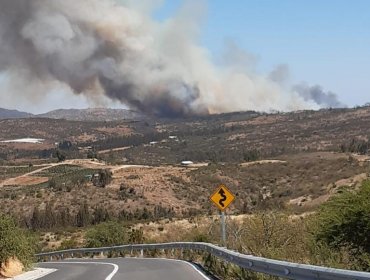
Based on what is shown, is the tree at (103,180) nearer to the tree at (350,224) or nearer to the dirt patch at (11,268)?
the dirt patch at (11,268)

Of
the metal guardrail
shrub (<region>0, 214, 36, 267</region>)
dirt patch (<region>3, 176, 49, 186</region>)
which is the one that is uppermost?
the metal guardrail

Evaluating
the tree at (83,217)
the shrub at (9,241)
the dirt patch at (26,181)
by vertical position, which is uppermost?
the shrub at (9,241)

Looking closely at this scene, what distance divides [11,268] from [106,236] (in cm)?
2691

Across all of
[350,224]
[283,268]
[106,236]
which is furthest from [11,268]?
[106,236]

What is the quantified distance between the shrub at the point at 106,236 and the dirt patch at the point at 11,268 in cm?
2537

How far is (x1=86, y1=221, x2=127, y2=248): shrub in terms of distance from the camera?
50781mm

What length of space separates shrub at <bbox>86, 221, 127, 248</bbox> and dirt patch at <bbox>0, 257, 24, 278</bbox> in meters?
25.4

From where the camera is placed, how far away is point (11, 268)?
80.7ft

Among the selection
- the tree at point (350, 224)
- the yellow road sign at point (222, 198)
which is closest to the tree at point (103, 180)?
the yellow road sign at point (222, 198)

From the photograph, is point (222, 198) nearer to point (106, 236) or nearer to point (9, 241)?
point (9, 241)

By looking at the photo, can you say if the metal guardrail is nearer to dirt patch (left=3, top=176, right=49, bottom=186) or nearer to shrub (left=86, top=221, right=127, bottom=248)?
shrub (left=86, top=221, right=127, bottom=248)

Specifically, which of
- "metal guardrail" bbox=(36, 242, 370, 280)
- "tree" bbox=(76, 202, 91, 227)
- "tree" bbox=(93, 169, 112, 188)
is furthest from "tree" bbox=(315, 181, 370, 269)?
"tree" bbox=(93, 169, 112, 188)

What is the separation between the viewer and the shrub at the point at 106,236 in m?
50.8

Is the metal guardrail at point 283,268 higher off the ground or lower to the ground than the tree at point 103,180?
higher
